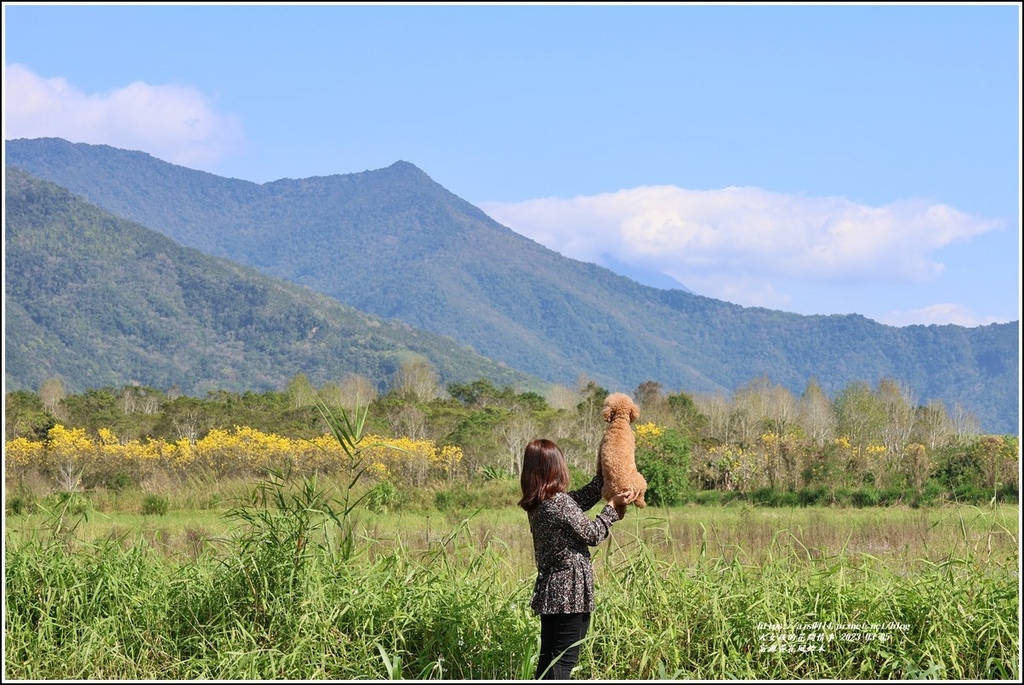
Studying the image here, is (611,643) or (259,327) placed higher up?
(259,327)

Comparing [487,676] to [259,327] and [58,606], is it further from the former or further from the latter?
[259,327]

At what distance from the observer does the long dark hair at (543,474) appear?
4043mm

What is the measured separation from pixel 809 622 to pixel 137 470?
580 inches

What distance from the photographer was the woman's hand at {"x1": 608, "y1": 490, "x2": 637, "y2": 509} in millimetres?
3896

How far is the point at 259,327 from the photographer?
110 meters

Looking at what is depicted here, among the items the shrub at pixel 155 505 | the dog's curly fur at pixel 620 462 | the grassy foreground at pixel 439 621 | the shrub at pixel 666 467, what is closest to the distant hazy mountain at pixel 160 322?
the shrub at pixel 155 505

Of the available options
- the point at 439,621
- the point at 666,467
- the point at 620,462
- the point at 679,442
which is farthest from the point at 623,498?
the point at 679,442

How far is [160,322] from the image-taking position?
358ft

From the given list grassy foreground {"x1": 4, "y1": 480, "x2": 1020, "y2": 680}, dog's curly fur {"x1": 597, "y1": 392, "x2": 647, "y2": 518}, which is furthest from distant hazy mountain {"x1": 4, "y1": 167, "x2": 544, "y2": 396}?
dog's curly fur {"x1": 597, "y1": 392, "x2": 647, "y2": 518}

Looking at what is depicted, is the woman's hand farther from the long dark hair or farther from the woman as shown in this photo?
the long dark hair

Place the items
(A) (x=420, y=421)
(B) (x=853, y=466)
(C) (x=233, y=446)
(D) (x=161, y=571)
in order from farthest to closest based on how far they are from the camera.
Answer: (A) (x=420, y=421) → (C) (x=233, y=446) → (B) (x=853, y=466) → (D) (x=161, y=571)

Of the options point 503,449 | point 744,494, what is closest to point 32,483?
point 503,449

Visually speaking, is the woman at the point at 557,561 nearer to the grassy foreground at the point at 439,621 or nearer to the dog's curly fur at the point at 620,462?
the dog's curly fur at the point at 620,462

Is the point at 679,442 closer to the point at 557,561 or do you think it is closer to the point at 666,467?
the point at 666,467
